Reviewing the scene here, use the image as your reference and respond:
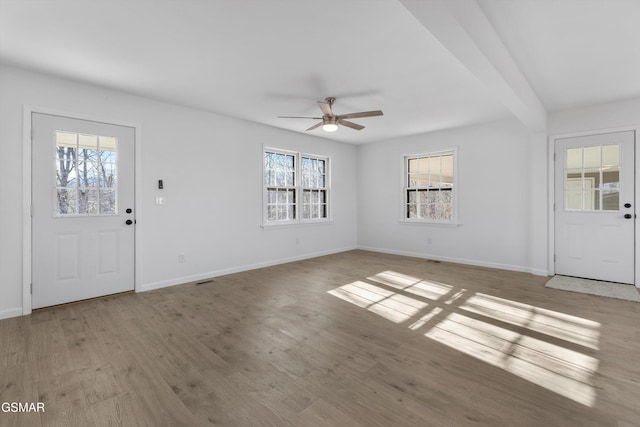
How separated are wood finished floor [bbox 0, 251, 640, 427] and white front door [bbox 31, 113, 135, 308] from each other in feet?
0.99

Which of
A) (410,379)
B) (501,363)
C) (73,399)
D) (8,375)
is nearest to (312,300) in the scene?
(410,379)

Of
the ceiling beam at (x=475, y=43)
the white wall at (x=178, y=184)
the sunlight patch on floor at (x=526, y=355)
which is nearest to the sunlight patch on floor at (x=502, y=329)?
the sunlight patch on floor at (x=526, y=355)

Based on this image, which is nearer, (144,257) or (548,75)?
(548,75)

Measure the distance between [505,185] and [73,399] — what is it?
612cm

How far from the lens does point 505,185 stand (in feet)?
17.3

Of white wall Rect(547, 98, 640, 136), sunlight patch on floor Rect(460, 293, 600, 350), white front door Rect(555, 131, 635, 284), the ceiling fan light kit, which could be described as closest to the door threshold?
the ceiling fan light kit

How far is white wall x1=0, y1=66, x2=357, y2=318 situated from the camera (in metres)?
3.21

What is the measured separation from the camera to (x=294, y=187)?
20.1 feet

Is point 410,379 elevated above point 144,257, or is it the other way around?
point 144,257

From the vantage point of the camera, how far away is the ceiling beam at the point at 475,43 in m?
1.85

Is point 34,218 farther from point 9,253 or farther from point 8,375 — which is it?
point 8,375

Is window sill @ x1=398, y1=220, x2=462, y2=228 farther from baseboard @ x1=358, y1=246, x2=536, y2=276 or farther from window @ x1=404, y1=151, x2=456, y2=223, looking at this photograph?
baseboard @ x1=358, y1=246, x2=536, y2=276

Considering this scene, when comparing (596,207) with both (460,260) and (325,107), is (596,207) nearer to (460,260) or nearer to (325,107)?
(460,260)

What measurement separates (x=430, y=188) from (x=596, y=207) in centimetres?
261
